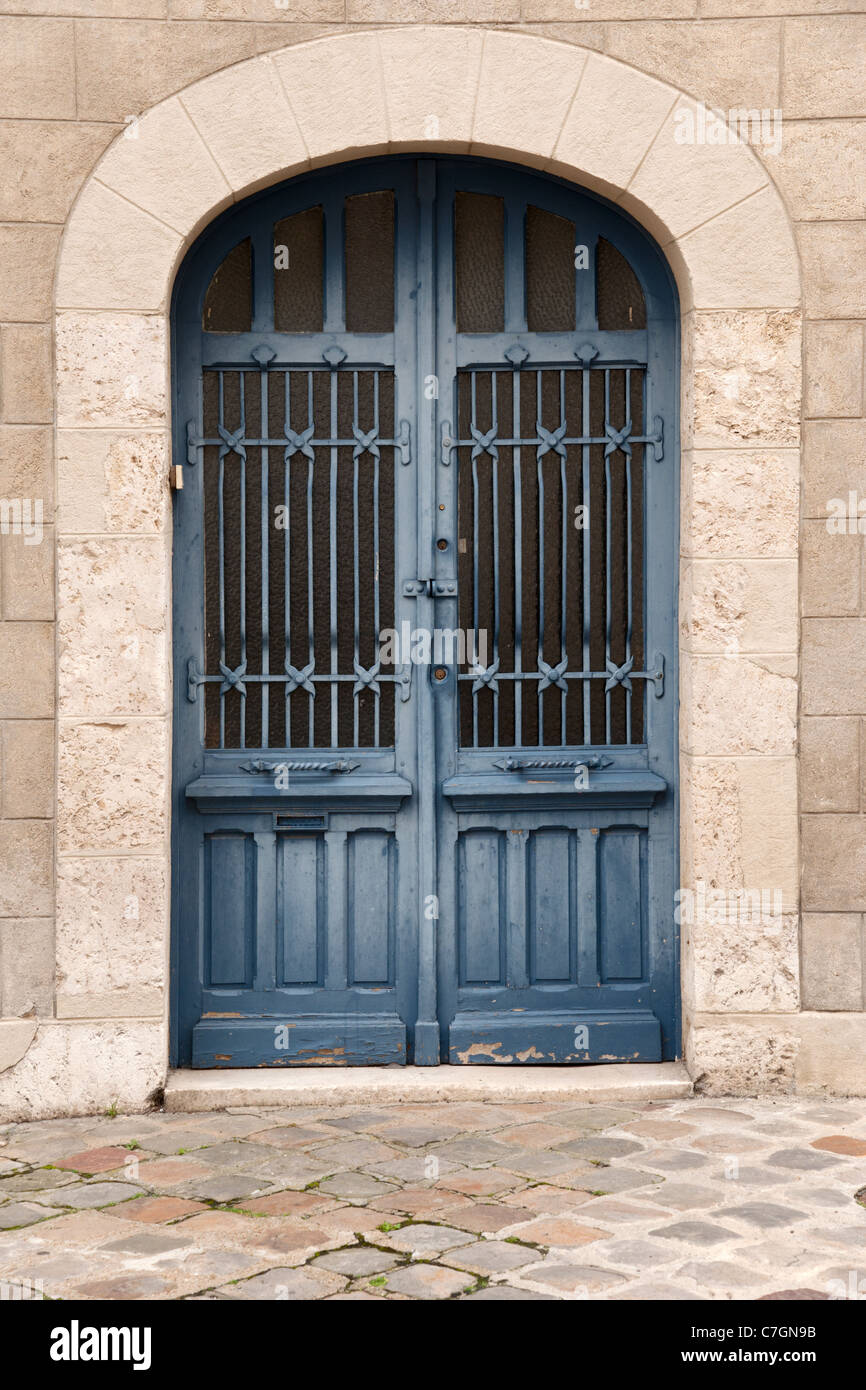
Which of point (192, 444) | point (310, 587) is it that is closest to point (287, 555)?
point (310, 587)

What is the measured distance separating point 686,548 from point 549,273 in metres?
1.13

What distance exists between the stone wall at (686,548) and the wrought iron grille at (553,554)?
0.33 m

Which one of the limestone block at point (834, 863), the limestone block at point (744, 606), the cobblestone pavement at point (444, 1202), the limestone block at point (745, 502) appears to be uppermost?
the limestone block at point (745, 502)

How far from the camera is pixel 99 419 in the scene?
5199 mm

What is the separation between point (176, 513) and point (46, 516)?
1.62ft

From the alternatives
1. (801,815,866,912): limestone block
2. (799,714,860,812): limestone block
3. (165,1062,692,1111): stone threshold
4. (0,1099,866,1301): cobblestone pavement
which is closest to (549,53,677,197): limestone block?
(799,714,860,812): limestone block

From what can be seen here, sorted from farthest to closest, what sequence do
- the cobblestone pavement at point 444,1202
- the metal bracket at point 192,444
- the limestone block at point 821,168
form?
the metal bracket at point 192,444 → the limestone block at point 821,168 → the cobblestone pavement at point 444,1202

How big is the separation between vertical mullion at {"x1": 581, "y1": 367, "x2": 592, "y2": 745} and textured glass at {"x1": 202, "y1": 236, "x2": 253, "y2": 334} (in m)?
1.23

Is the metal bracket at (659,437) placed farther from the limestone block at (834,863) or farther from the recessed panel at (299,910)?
the recessed panel at (299,910)

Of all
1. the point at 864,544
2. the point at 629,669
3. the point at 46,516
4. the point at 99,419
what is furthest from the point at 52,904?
the point at 864,544

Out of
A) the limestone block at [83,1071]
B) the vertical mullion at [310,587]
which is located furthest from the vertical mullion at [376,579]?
the limestone block at [83,1071]

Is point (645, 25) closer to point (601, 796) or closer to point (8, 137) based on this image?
point (8, 137)

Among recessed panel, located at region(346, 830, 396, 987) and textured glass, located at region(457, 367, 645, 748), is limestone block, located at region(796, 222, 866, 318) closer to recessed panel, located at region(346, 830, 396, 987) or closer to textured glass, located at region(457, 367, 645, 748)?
textured glass, located at region(457, 367, 645, 748)

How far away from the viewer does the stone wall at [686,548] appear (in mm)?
5184
